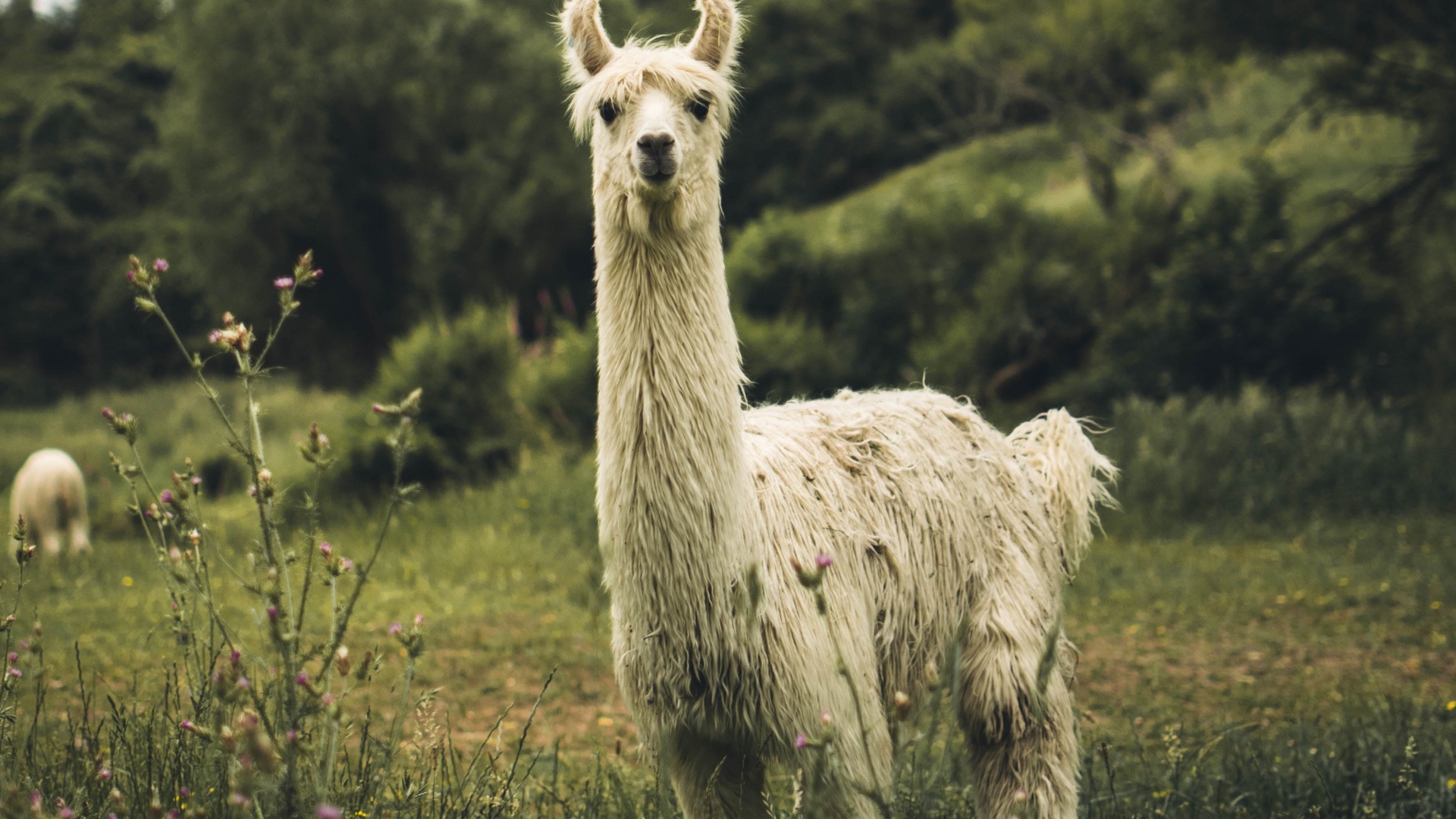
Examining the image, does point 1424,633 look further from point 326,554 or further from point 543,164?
point 543,164

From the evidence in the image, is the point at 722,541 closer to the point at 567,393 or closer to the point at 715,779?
the point at 715,779

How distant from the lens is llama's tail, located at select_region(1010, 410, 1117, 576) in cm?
409

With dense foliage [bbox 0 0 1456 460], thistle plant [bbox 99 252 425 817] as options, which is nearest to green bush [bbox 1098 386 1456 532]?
dense foliage [bbox 0 0 1456 460]

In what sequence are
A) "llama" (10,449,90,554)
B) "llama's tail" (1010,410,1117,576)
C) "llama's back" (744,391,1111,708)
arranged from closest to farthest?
"llama's back" (744,391,1111,708) → "llama's tail" (1010,410,1117,576) → "llama" (10,449,90,554)

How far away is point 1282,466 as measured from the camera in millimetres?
10898

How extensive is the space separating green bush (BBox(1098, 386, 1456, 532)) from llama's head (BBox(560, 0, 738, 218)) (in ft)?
28.9

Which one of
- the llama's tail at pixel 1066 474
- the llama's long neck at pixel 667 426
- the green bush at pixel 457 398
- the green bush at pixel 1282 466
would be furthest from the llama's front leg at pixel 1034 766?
the green bush at pixel 457 398

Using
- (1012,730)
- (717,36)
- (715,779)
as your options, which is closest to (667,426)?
(715,779)

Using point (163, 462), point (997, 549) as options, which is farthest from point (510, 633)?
point (163, 462)

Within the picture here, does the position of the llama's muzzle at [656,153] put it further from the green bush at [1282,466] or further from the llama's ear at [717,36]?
the green bush at [1282,466]

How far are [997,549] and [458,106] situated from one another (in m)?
30.4

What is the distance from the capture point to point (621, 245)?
116 inches

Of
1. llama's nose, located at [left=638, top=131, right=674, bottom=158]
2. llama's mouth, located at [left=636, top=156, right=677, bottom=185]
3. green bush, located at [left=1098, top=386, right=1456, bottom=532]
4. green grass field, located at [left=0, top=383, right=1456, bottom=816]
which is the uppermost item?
llama's nose, located at [left=638, top=131, right=674, bottom=158]

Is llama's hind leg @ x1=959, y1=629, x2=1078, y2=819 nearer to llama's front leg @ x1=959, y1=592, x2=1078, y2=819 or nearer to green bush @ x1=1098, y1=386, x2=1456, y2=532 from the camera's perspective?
llama's front leg @ x1=959, y1=592, x2=1078, y2=819
